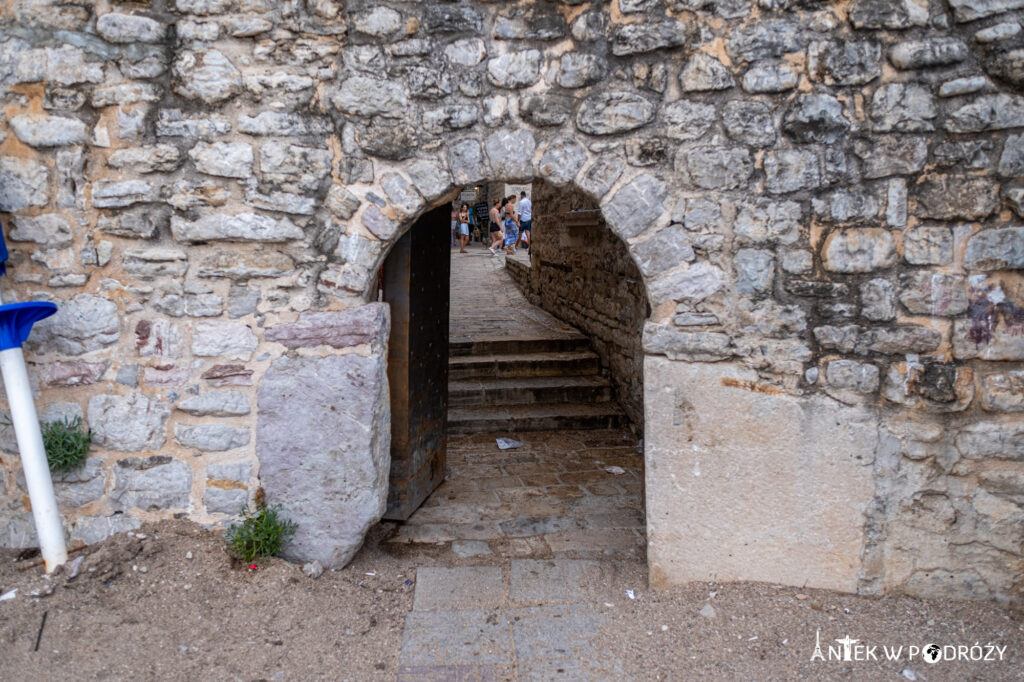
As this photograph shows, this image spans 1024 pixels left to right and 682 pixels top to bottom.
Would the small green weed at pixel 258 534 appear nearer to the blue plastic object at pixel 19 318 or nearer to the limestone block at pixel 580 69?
the blue plastic object at pixel 19 318

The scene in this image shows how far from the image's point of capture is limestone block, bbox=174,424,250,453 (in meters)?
3.20

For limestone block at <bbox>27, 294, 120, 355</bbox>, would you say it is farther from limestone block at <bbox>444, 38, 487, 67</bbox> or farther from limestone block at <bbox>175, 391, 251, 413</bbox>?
limestone block at <bbox>444, 38, 487, 67</bbox>

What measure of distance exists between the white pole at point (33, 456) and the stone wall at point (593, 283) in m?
3.17

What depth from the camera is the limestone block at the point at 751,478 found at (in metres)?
3.00

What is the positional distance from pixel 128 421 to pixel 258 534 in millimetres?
762

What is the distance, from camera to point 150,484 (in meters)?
3.22

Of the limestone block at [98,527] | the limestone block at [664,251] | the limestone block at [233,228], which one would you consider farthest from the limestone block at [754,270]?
the limestone block at [98,527]

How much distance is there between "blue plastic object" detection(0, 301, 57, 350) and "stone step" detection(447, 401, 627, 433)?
3.34 metres

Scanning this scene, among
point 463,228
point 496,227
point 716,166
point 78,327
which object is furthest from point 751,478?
point 463,228

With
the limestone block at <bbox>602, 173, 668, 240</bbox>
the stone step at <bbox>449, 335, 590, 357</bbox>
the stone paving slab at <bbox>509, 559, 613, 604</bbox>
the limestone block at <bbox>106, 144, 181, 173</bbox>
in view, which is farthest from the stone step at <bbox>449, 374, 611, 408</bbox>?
the limestone block at <bbox>106, 144, 181, 173</bbox>

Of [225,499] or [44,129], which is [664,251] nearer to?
[225,499]

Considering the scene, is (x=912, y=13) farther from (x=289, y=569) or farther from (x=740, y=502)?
(x=289, y=569)

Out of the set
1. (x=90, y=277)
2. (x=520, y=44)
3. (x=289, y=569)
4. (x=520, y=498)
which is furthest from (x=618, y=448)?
(x=90, y=277)

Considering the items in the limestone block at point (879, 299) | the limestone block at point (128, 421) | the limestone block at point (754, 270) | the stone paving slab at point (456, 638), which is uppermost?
the limestone block at point (754, 270)
